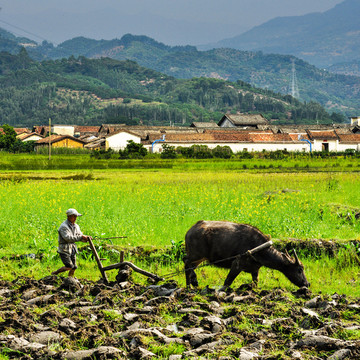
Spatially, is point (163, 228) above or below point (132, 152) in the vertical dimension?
below

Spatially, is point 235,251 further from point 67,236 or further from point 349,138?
point 349,138

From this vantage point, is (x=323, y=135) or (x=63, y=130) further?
(x=63, y=130)

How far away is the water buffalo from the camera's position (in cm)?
910

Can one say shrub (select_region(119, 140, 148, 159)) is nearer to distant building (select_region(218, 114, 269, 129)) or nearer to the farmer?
distant building (select_region(218, 114, 269, 129))

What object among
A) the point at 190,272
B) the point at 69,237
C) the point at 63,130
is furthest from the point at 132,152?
the point at 63,130

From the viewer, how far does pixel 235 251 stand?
9180 millimetres

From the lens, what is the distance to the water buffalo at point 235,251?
29.9 feet

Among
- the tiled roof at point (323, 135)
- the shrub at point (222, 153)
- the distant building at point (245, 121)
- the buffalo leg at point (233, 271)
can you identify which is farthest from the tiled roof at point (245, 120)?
the buffalo leg at point (233, 271)

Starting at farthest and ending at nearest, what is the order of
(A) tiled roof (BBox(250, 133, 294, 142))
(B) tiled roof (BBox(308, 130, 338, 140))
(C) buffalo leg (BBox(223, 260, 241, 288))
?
(B) tiled roof (BBox(308, 130, 338, 140)) < (A) tiled roof (BBox(250, 133, 294, 142)) < (C) buffalo leg (BBox(223, 260, 241, 288))

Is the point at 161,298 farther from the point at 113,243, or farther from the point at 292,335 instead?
the point at 113,243

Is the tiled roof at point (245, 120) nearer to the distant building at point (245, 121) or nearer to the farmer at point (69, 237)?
the distant building at point (245, 121)

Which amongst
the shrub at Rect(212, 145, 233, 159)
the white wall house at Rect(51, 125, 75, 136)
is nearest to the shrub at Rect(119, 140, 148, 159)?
the shrub at Rect(212, 145, 233, 159)

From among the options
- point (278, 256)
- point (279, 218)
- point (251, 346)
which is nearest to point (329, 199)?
point (279, 218)

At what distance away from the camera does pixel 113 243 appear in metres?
13.1
